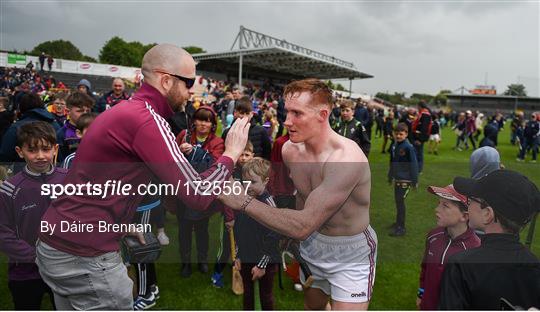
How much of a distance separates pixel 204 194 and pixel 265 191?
1051 mm

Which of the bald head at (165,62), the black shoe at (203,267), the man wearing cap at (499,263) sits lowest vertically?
the black shoe at (203,267)

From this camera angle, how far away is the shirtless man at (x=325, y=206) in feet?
6.56

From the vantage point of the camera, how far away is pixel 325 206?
201cm

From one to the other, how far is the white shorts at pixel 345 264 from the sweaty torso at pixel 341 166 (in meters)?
0.06

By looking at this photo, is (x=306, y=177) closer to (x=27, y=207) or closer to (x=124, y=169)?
(x=124, y=169)

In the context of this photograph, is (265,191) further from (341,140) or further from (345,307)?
(345,307)

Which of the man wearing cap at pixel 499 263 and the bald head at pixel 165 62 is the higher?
the bald head at pixel 165 62

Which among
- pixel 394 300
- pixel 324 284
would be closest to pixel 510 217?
pixel 324 284

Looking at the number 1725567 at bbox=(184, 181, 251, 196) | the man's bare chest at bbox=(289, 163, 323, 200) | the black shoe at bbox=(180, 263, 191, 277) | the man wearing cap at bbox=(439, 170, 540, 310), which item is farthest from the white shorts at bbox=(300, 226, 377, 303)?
the black shoe at bbox=(180, 263, 191, 277)

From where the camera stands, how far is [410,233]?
381 cm

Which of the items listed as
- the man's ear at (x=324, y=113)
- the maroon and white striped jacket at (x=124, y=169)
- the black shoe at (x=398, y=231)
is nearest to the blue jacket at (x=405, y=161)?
the black shoe at (x=398, y=231)

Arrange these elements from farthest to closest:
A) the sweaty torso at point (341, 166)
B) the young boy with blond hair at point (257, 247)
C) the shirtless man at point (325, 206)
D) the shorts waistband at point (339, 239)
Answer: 1. the young boy with blond hair at point (257, 247)
2. the shorts waistband at point (339, 239)
3. the sweaty torso at point (341, 166)
4. the shirtless man at point (325, 206)

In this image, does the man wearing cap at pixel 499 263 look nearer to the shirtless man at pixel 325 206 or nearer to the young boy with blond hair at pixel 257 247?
the shirtless man at pixel 325 206

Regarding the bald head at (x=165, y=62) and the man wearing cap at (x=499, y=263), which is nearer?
the man wearing cap at (x=499, y=263)
